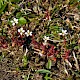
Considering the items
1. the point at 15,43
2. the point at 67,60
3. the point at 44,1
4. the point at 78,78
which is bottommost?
the point at 78,78

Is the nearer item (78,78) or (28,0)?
(78,78)

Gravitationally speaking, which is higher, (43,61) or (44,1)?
(44,1)

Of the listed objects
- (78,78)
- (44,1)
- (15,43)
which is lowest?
(78,78)

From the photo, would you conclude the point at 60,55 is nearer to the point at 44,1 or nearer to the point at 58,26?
the point at 58,26

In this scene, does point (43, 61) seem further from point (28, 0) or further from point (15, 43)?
point (28, 0)

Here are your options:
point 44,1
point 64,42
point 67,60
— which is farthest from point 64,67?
point 44,1

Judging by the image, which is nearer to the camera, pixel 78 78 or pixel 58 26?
pixel 78 78

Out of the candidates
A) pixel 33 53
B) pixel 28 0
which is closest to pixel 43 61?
pixel 33 53

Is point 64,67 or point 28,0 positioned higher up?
point 28,0
